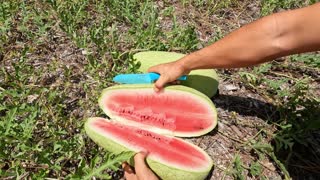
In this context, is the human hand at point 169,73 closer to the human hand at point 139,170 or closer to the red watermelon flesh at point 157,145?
the red watermelon flesh at point 157,145

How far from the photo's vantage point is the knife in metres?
2.52

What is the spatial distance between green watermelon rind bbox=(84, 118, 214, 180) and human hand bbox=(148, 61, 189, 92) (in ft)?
1.43

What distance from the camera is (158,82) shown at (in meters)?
2.45

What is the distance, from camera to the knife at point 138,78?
2.52m

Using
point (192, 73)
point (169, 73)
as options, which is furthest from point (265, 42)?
point (192, 73)

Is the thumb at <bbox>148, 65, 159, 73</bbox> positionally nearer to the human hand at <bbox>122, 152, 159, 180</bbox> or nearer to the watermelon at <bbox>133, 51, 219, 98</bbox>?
the watermelon at <bbox>133, 51, 219, 98</bbox>

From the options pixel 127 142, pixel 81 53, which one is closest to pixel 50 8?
pixel 81 53

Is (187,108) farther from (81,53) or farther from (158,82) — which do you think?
(81,53)

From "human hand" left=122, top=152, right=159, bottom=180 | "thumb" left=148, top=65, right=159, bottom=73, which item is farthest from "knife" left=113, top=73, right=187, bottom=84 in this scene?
"human hand" left=122, top=152, right=159, bottom=180

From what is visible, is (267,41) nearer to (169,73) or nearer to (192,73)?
(169,73)

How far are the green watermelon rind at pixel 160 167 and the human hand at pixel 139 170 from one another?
0.13ft

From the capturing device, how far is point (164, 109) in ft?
8.41

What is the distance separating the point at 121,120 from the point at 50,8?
1348mm

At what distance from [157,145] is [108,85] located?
67 centimetres
